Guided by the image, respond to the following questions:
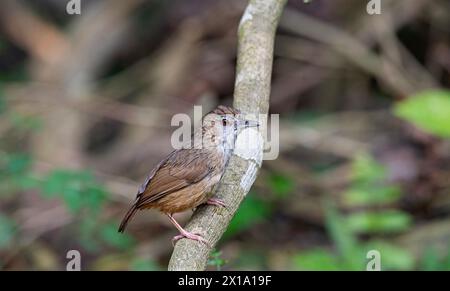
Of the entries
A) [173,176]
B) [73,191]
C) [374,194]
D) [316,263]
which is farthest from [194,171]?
[374,194]

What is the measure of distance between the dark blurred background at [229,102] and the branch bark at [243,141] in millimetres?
1788

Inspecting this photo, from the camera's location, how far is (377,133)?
24.4 feet

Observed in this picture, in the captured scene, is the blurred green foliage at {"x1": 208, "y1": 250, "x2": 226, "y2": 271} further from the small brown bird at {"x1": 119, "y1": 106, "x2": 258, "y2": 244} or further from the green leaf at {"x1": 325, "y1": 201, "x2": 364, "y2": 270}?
the green leaf at {"x1": 325, "y1": 201, "x2": 364, "y2": 270}

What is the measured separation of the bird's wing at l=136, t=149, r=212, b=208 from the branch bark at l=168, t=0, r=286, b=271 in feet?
0.53

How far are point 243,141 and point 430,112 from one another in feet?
7.59

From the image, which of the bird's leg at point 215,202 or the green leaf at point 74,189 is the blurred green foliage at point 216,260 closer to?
the bird's leg at point 215,202

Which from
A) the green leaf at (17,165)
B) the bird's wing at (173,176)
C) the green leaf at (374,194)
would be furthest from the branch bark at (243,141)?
the green leaf at (17,165)

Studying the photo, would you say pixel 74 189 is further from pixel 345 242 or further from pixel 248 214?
pixel 345 242

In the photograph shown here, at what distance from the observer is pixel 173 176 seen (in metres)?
4.08

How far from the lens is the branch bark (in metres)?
3.42

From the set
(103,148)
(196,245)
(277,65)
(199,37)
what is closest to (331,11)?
(277,65)

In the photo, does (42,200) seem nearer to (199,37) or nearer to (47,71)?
Answer: (47,71)

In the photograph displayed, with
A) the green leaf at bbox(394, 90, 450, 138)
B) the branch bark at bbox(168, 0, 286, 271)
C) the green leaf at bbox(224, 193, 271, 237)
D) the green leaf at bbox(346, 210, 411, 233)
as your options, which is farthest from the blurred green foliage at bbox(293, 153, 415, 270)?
the branch bark at bbox(168, 0, 286, 271)
